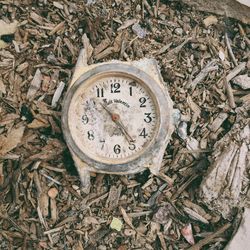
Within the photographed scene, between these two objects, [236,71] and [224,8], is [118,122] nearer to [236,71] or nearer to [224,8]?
[236,71]

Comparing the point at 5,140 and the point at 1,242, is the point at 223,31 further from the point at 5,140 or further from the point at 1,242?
the point at 1,242

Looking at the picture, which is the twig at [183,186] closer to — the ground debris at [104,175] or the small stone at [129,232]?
the ground debris at [104,175]

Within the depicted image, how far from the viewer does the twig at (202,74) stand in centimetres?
333

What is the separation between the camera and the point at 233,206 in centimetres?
322

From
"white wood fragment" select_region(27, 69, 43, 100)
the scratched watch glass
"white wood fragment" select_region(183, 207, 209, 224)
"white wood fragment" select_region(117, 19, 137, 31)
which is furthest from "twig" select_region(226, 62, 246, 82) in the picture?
"white wood fragment" select_region(27, 69, 43, 100)

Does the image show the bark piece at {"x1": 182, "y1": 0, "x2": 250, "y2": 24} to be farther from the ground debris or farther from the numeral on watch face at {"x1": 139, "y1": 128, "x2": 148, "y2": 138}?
the numeral on watch face at {"x1": 139, "y1": 128, "x2": 148, "y2": 138}

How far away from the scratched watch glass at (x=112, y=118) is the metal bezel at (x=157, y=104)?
0.09ft

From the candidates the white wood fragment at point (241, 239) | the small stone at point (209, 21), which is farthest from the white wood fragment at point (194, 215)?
the small stone at point (209, 21)

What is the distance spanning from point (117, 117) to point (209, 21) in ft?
2.47

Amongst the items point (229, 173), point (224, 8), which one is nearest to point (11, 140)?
point (229, 173)

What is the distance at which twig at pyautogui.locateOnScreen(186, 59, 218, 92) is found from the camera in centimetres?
333

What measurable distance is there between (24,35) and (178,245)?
1.37m

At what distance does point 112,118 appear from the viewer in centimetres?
320

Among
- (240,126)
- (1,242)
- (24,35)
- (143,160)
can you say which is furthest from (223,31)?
(1,242)
